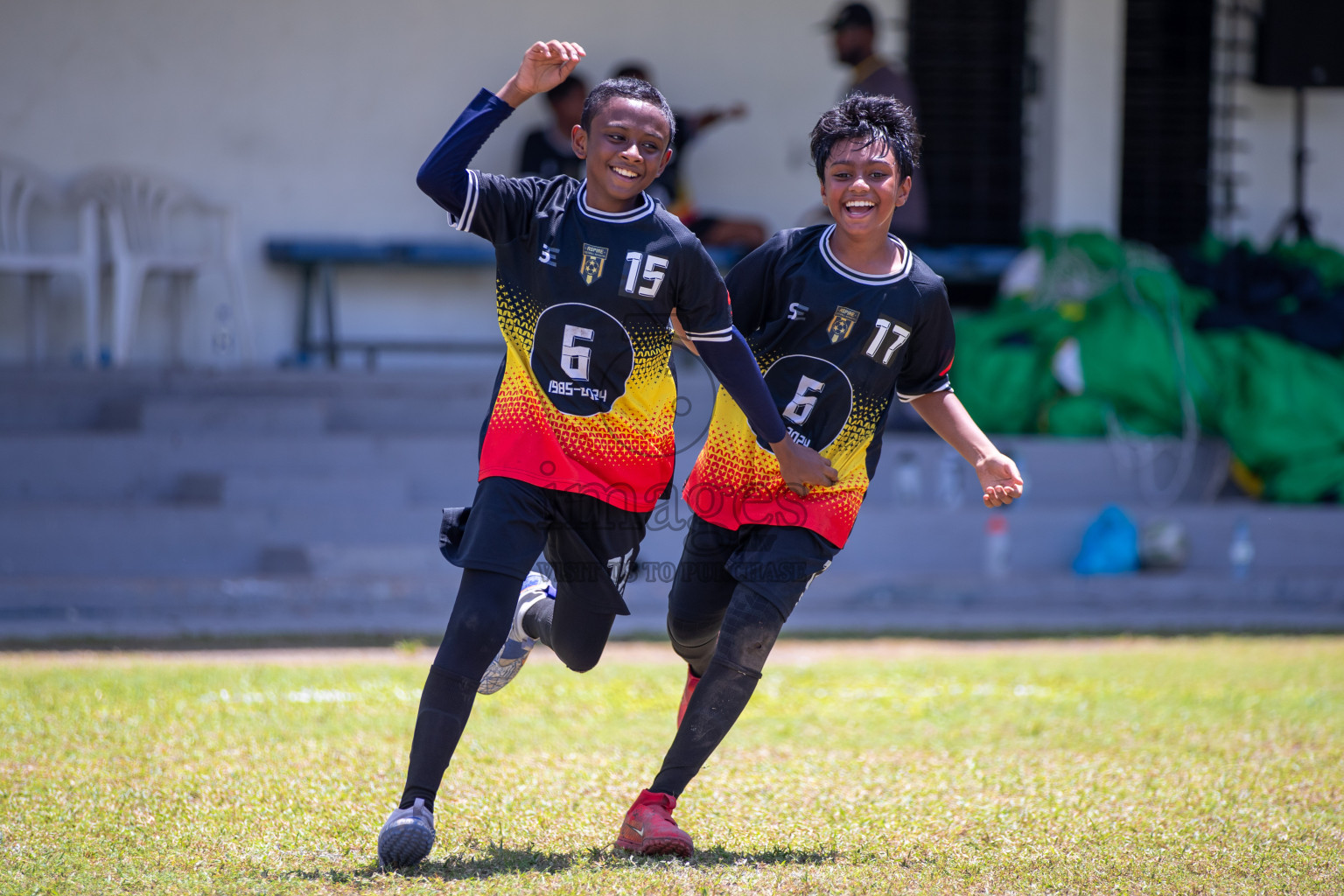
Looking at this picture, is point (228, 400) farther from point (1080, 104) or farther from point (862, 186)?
point (1080, 104)

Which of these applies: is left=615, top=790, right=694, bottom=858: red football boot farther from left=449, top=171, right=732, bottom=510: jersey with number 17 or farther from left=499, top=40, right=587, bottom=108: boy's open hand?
left=499, top=40, right=587, bottom=108: boy's open hand

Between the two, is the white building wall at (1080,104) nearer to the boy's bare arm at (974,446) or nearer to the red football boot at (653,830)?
the boy's bare arm at (974,446)

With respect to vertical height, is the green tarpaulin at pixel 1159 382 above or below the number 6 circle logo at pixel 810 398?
below

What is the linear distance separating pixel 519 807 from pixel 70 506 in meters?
4.64

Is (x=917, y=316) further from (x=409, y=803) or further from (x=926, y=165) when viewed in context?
(x=926, y=165)

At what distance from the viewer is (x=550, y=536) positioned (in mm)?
3443

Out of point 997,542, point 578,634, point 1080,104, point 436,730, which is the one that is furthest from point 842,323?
point 1080,104

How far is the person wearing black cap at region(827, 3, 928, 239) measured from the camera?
8406mm

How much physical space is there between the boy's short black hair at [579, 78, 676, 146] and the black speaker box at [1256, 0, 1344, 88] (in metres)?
8.61

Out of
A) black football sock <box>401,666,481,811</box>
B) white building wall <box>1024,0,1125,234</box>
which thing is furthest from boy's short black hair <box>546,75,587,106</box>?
black football sock <box>401,666,481,811</box>

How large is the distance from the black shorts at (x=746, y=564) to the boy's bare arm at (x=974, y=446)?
1.40 feet

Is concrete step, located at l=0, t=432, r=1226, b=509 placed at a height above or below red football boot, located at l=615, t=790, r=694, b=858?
below

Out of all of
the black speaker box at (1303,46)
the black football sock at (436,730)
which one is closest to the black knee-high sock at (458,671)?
the black football sock at (436,730)

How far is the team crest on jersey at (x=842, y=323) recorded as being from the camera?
11.4ft
